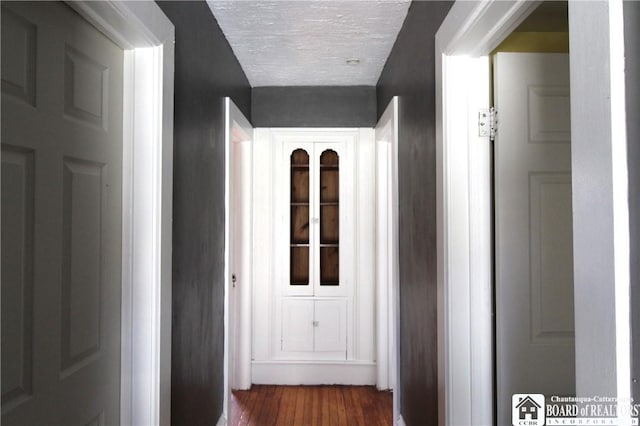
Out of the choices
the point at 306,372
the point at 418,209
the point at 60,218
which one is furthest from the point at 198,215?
the point at 306,372

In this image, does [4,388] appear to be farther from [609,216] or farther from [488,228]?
[488,228]

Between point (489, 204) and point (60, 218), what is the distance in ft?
4.38

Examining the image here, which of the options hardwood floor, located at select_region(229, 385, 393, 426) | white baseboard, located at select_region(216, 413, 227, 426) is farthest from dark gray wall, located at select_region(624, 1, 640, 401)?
hardwood floor, located at select_region(229, 385, 393, 426)

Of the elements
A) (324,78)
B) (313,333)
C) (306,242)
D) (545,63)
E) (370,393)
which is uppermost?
(324,78)

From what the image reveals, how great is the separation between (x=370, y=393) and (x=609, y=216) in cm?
303

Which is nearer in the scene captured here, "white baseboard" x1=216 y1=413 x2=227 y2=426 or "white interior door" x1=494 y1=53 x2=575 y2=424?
"white interior door" x1=494 y1=53 x2=575 y2=424

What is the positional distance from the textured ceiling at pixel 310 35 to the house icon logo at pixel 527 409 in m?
1.78

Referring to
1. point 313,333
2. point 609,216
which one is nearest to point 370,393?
point 313,333

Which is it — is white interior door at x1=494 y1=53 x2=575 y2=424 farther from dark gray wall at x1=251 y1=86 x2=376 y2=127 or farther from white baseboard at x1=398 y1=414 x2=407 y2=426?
dark gray wall at x1=251 y1=86 x2=376 y2=127

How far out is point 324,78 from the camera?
10.9ft

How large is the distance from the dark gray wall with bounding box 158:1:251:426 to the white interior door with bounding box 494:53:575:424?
3.90 feet

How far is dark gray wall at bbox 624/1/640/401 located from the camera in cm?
62

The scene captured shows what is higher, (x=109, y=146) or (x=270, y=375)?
(x=109, y=146)

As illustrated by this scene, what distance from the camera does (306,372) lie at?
3.51m
